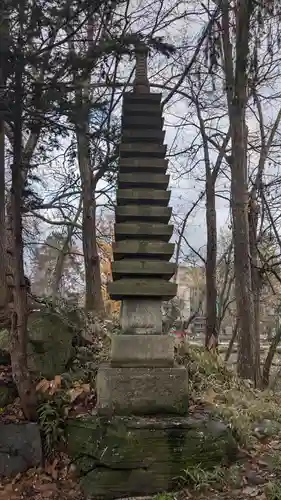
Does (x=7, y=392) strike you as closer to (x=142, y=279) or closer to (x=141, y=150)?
(x=142, y=279)

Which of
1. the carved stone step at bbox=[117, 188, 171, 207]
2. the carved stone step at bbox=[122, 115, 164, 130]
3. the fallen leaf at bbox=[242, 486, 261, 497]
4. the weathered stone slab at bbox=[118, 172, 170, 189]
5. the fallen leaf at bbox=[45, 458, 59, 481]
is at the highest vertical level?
the carved stone step at bbox=[122, 115, 164, 130]

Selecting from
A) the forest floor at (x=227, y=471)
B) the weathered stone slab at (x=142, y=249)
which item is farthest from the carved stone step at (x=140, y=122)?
the forest floor at (x=227, y=471)

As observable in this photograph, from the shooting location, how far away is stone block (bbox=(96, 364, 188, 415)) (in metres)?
5.00

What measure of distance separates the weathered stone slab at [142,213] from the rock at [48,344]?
1.74 meters

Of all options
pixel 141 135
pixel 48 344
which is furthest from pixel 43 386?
pixel 141 135

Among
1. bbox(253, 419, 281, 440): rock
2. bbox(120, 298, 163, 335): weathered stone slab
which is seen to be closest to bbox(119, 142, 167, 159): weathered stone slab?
bbox(120, 298, 163, 335): weathered stone slab

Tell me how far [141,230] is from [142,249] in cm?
21

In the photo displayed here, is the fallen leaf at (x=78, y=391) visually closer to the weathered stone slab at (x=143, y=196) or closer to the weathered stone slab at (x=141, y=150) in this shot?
the weathered stone slab at (x=143, y=196)

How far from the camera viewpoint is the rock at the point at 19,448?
196 inches

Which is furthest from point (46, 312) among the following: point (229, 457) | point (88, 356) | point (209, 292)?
point (209, 292)

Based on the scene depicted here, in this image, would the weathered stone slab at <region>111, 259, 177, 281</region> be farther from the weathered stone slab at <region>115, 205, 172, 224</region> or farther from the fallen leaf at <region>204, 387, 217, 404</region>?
the fallen leaf at <region>204, 387, 217, 404</region>

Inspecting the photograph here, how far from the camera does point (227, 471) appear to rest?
4.73 meters

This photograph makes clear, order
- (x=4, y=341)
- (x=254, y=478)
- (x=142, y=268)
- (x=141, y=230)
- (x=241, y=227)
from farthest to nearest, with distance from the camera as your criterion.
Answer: (x=241, y=227) → (x=4, y=341) → (x=141, y=230) → (x=142, y=268) → (x=254, y=478)

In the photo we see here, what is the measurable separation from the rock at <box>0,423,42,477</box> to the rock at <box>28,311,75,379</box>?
1.00 m
